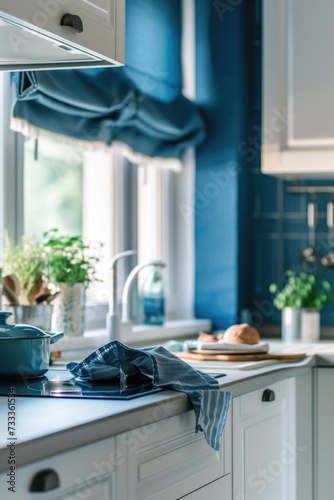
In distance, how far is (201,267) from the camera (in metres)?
3.71

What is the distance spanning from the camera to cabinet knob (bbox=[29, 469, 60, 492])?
1.35 metres

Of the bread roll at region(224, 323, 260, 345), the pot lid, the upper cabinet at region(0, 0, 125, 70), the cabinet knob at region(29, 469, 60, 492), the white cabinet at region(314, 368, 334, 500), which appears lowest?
the white cabinet at region(314, 368, 334, 500)

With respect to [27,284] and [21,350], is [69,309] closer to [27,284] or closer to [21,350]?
[27,284]

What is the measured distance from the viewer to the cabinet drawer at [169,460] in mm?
1667

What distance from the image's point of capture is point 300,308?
343cm

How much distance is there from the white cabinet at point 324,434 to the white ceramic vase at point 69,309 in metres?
0.77

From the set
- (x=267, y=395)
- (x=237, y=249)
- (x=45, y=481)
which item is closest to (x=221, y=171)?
(x=237, y=249)

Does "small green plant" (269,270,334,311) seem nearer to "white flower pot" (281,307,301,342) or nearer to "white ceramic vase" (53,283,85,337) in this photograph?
"white flower pot" (281,307,301,342)

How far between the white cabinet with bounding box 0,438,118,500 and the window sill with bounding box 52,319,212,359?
103 centimetres

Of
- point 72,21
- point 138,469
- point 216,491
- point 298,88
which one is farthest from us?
point 298,88

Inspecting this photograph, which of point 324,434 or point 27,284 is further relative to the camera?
point 324,434

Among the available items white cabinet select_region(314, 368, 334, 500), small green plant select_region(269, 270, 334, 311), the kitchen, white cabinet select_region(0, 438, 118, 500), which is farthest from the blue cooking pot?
small green plant select_region(269, 270, 334, 311)

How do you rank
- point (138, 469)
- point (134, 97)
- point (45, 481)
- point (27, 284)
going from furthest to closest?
1. point (134, 97)
2. point (27, 284)
3. point (138, 469)
4. point (45, 481)

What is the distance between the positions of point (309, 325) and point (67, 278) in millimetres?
1104
